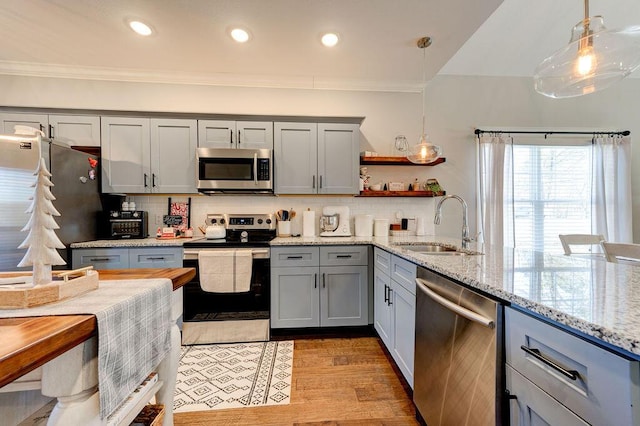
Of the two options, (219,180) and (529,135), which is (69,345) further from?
(529,135)

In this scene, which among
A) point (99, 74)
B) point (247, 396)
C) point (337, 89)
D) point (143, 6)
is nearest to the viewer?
point (247, 396)

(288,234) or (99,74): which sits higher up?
(99,74)

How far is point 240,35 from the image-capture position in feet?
7.36

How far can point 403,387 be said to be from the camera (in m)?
1.79

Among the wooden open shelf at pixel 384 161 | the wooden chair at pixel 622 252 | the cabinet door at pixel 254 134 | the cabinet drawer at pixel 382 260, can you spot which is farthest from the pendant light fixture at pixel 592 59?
the cabinet door at pixel 254 134

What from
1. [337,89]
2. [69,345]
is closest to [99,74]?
[337,89]

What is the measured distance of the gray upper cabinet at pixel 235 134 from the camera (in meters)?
2.75

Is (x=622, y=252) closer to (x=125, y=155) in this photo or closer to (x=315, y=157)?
(x=315, y=157)

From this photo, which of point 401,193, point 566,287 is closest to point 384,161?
point 401,193

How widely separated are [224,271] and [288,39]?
2156 millimetres

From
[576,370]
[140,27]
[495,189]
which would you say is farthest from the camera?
[495,189]

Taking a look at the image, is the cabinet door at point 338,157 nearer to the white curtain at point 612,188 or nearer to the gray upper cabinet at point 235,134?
the gray upper cabinet at point 235,134

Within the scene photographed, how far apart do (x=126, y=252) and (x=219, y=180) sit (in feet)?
3.51

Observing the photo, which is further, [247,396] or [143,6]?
[143,6]
